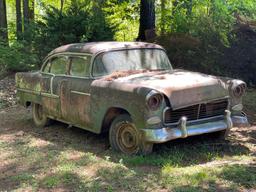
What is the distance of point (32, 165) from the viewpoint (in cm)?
610

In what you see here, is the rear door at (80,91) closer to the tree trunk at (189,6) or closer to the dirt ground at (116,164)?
the dirt ground at (116,164)

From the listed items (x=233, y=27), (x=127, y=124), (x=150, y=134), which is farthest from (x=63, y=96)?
(x=233, y=27)

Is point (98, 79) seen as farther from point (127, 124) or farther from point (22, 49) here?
point (22, 49)

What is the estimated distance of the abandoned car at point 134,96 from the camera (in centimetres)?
618

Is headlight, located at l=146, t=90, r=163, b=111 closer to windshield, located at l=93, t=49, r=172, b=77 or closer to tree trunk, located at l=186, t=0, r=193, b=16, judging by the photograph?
windshield, located at l=93, t=49, r=172, b=77

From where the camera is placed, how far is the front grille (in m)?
6.31

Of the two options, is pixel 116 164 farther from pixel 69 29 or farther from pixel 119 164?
pixel 69 29

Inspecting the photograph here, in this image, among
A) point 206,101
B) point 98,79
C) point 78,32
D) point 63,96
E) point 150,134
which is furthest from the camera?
point 78,32

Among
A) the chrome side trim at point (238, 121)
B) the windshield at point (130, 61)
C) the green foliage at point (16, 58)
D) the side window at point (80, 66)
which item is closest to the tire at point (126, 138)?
the windshield at point (130, 61)

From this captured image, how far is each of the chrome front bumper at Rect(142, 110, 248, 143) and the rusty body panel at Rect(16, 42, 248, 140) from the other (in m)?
0.12

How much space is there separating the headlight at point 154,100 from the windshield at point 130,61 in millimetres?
1394

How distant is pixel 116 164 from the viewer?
5.93m

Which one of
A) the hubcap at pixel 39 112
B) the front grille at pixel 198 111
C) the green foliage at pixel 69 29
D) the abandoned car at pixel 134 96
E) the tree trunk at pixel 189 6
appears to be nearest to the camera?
the abandoned car at pixel 134 96

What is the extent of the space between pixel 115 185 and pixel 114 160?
1194 millimetres
